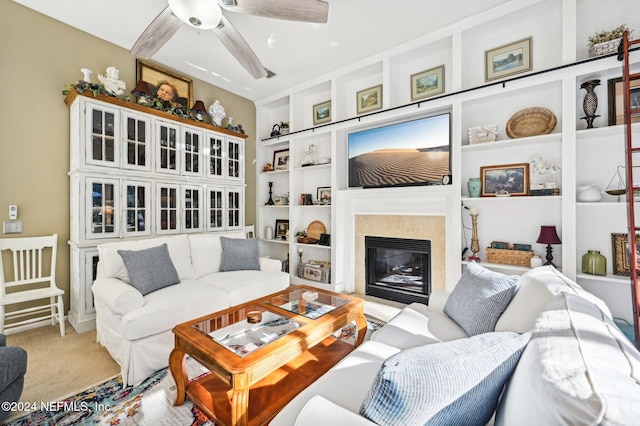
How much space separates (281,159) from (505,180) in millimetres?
3241

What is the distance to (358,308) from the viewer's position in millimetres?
2115

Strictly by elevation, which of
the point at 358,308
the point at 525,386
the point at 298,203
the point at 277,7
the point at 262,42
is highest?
the point at 262,42

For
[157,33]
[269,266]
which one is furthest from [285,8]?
[269,266]

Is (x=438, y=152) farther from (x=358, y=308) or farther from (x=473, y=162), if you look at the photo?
(x=358, y=308)

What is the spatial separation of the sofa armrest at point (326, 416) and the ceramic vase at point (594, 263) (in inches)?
101

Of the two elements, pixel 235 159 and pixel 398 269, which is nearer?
pixel 398 269

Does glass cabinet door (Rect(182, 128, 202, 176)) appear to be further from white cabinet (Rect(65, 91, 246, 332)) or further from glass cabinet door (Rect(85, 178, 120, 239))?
glass cabinet door (Rect(85, 178, 120, 239))

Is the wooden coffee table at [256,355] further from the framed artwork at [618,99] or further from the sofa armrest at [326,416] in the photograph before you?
the framed artwork at [618,99]

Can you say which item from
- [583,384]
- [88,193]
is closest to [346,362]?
[583,384]

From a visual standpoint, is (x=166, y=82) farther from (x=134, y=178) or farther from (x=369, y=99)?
(x=369, y=99)

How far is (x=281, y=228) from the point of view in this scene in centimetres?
465

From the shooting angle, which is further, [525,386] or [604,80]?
[604,80]

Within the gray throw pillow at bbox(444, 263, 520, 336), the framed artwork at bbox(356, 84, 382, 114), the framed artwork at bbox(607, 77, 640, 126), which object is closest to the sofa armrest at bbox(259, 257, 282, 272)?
the gray throw pillow at bbox(444, 263, 520, 336)

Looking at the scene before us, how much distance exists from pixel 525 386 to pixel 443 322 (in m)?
1.14
